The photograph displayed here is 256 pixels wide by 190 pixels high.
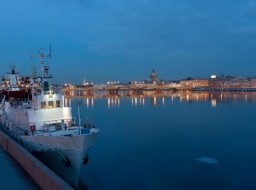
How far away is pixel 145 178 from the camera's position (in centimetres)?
2372

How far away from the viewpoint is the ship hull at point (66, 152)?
65.1 ft

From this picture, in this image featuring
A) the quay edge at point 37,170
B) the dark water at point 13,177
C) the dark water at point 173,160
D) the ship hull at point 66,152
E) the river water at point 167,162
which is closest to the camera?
the quay edge at point 37,170

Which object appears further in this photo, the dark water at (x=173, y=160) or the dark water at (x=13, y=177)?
the dark water at (x=173, y=160)

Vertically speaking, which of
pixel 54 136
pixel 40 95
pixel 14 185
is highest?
pixel 40 95

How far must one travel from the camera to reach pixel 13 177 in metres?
16.7

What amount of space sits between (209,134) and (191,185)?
916 inches

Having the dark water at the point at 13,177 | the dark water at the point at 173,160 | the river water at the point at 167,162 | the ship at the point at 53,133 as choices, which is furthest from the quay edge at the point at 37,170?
the dark water at the point at 173,160

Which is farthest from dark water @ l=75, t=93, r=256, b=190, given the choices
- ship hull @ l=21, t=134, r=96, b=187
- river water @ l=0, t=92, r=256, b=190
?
ship hull @ l=21, t=134, r=96, b=187

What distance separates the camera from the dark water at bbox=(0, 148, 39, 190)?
15.1m

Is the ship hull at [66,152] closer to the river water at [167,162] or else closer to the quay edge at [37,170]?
the quay edge at [37,170]

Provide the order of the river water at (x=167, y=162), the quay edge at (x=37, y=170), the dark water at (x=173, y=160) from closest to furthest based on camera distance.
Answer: the quay edge at (x=37, y=170) < the river water at (x=167, y=162) < the dark water at (x=173, y=160)

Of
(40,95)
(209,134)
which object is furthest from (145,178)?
(209,134)

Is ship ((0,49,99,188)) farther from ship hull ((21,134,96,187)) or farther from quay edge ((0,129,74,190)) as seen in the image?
quay edge ((0,129,74,190))

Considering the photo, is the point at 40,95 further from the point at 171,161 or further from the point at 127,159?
the point at 171,161
